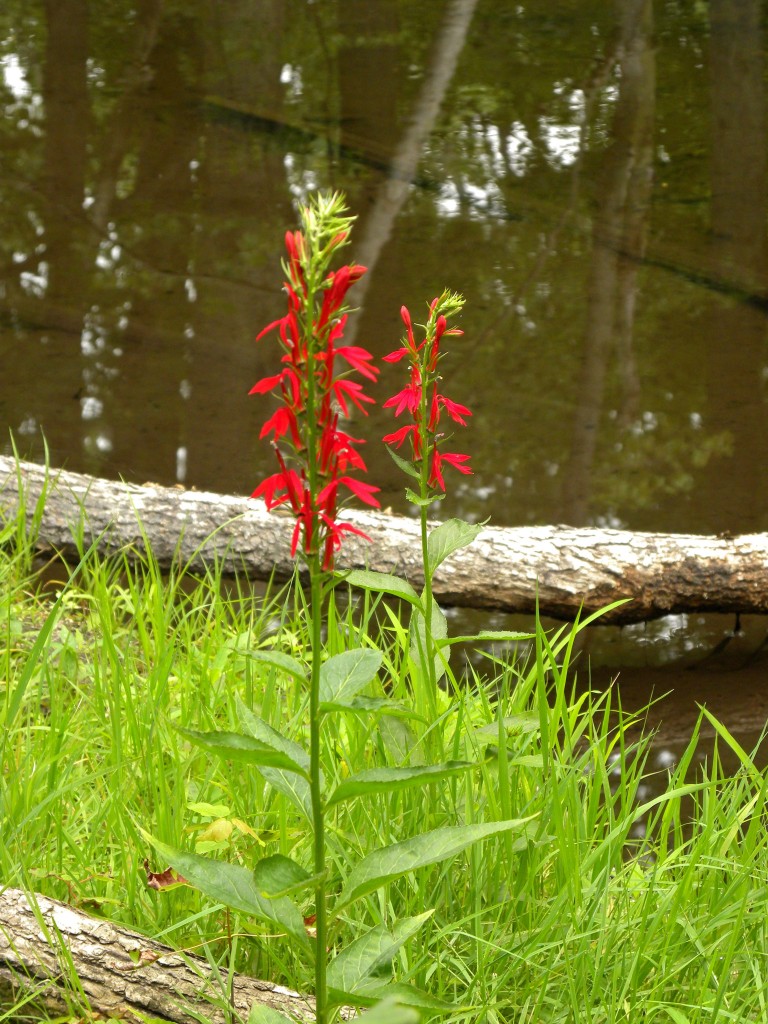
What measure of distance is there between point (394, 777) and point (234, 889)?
30 cm

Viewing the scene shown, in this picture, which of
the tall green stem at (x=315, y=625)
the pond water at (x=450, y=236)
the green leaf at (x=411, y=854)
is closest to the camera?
the tall green stem at (x=315, y=625)

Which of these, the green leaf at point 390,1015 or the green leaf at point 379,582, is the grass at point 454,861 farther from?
the green leaf at point 390,1015

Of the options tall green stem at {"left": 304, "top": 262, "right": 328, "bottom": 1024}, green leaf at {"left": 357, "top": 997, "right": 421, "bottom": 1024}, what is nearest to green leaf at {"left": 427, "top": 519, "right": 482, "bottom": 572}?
tall green stem at {"left": 304, "top": 262, "right": 328, "bottom": 1024}

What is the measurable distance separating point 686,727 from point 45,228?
5.48m

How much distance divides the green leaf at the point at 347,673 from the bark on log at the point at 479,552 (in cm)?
212

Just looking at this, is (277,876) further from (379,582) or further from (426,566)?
(426,566)

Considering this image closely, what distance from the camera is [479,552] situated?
11.5 ft

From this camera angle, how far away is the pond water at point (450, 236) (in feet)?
15.4

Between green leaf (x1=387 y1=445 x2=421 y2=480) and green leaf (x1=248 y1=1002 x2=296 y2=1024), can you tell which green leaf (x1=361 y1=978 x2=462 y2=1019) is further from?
green leaf (x1=387 y1=445 x2=421 y2=480)

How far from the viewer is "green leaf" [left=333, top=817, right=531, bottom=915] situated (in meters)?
1.17

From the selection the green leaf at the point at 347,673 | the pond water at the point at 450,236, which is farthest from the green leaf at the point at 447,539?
the pond water at the point at 450,236

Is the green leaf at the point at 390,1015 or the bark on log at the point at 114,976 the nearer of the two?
the green leaf at the point at 390,1015

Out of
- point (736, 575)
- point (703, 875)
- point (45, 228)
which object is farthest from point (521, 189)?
point (703, 875)

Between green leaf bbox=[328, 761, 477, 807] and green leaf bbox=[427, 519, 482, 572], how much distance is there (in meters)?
0.57
